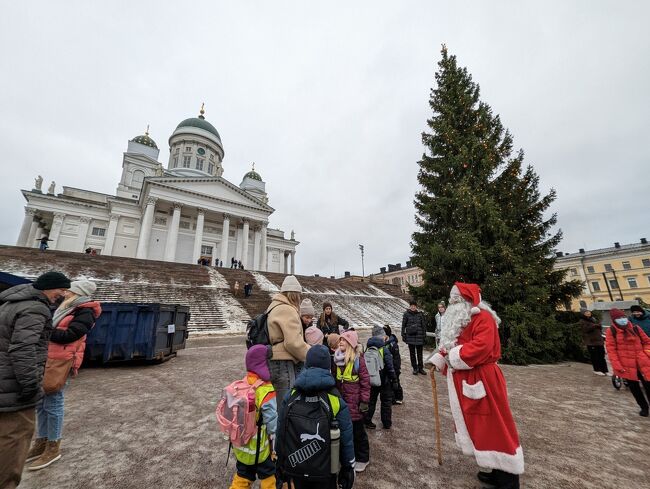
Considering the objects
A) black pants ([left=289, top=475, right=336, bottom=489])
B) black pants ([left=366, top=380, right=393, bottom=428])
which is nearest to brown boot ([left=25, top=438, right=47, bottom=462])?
black pants ([left=289, top=475, right=336, bottom=489])

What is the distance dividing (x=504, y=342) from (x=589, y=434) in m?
5.37

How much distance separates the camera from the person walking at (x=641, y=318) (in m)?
4.80

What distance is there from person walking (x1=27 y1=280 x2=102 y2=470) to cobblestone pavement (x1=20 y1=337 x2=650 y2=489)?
22 centimetres

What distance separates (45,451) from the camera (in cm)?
296

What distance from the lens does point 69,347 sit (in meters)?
3.16

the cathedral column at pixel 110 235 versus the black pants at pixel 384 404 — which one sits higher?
the cathedral column at pixel 110 235

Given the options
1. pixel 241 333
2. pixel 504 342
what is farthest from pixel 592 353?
pixel 241 333

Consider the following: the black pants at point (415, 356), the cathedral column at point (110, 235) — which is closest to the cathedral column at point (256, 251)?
the cathedral column at point (110, 235)

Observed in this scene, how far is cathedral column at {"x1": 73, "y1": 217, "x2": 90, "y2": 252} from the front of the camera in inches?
1439

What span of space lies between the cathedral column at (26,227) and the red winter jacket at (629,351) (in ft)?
178

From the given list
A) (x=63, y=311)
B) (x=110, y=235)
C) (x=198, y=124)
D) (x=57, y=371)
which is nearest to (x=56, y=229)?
(x=110, y=235)

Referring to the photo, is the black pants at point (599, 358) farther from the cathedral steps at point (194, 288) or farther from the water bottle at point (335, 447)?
the cathedral steps at point (194, 288)

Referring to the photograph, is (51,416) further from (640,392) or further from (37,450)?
(640,392)

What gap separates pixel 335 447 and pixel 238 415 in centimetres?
86
